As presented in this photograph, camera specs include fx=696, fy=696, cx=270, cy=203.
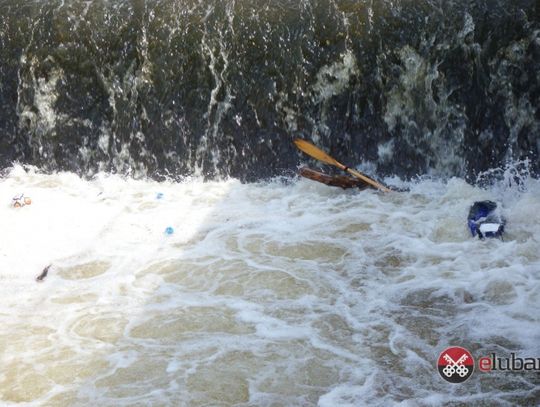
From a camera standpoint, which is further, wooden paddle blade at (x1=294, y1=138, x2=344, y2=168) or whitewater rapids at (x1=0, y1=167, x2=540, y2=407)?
wooden paddle blade at (x1=294, y1=138, x2=344, y2=168)

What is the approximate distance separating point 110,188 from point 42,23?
77.0 inches

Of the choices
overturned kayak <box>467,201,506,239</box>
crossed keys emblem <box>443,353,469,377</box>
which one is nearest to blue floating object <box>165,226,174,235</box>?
overturned kayak <box>467,201,506,239</box>

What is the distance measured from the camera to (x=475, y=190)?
5.96 metres

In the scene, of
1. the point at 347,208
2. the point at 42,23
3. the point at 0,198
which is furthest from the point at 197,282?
the point at 42,23

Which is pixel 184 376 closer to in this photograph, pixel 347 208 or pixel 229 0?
pixel 347 208

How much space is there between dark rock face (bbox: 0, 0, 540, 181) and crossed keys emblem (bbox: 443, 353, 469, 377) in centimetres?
285

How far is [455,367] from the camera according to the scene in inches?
145

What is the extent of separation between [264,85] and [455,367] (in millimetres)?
3738

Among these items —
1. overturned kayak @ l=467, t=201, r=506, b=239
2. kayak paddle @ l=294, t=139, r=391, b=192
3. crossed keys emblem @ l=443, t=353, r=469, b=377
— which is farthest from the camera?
kayak paddle @ l=294, t=139, r=391, b=192

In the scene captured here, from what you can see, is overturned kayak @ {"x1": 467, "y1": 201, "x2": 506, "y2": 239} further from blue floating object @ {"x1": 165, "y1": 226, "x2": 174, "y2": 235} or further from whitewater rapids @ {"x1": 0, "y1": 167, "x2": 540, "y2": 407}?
blue floating object @ {"x1": 165, "y1": 226, "x2": 174, "y2": 235}

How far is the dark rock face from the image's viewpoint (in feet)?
20.2

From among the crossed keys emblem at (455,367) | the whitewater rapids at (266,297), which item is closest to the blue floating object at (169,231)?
the whitewater rapids at (266,297)

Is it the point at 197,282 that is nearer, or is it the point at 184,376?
the point at 184,376

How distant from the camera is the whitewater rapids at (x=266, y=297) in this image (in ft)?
12.0
